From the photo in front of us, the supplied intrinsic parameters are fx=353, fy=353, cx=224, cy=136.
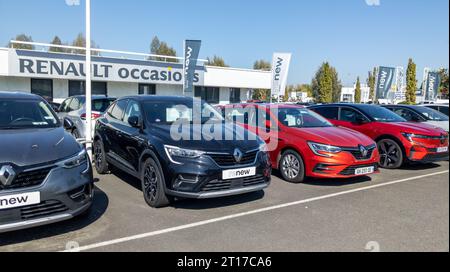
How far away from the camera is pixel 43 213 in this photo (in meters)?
3.61

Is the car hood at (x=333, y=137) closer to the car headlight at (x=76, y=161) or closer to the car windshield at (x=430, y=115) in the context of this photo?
the car headlight at (x=76, y=161)

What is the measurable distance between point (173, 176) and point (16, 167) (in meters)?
1.77

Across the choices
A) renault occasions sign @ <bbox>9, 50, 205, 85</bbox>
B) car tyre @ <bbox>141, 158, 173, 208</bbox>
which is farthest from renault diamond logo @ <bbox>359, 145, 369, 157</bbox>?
renault occasions sign @ <bbox>9, 50, 205, 85</bbox>

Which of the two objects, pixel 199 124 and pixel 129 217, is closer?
pixel 129 217

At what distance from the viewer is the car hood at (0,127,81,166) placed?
3.65 metres

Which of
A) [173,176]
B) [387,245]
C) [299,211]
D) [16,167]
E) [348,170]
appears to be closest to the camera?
[16,167]

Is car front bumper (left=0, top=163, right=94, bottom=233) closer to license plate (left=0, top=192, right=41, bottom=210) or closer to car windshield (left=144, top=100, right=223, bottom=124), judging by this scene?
license plate (left=0, top=192, right=41, bottom=210)

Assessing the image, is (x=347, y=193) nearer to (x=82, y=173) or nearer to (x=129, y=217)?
(x=129, y=217)

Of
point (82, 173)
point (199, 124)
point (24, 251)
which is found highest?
point (199, 124)

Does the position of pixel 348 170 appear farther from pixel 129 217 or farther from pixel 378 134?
pixel 129 217

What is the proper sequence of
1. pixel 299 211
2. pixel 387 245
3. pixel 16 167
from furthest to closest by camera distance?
pixel 299 211 → pixel 387 245 → pixel 16 167

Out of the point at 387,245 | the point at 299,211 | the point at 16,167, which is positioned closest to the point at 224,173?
the point at 299,211

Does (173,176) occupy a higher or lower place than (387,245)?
higher

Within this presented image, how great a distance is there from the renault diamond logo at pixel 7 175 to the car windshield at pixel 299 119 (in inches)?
196
